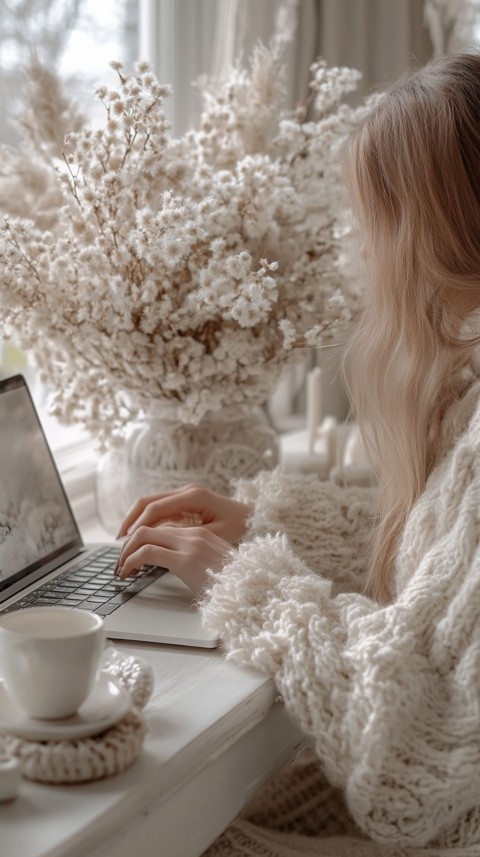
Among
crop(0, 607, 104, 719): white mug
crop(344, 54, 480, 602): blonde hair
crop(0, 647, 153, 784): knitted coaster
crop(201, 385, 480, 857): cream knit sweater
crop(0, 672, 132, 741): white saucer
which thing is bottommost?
crop(201, 385, 480, 857): cream knit sweater

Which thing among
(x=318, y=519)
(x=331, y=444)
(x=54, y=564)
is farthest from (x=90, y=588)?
(x=331, y=444)

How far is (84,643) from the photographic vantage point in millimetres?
715

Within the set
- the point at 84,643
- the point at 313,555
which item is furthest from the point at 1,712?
the point at 313,555

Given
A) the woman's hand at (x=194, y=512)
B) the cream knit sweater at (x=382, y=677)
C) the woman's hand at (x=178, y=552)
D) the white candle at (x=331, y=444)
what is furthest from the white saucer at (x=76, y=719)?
the white candle at (x=331, y=444)

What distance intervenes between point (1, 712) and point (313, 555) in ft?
1.66

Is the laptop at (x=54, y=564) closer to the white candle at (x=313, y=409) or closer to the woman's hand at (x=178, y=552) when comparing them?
the woman's hand at (x=178, y=552)

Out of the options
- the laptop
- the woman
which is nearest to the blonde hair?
the woman

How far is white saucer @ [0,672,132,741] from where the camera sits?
2.33 feet

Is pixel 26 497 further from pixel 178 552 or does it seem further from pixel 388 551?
pixel 388 551

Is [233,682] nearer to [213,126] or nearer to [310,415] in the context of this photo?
[213,126]

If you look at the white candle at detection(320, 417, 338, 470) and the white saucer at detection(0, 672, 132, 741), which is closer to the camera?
the white saucer at detection(0, 672, 132, 741)

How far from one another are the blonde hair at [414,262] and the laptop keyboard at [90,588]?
10.2 inches

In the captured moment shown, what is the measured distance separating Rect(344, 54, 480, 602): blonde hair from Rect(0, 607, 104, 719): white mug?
44 cm

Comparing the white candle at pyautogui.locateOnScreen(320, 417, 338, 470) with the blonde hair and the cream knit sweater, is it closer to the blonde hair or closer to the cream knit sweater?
the blonde hair
